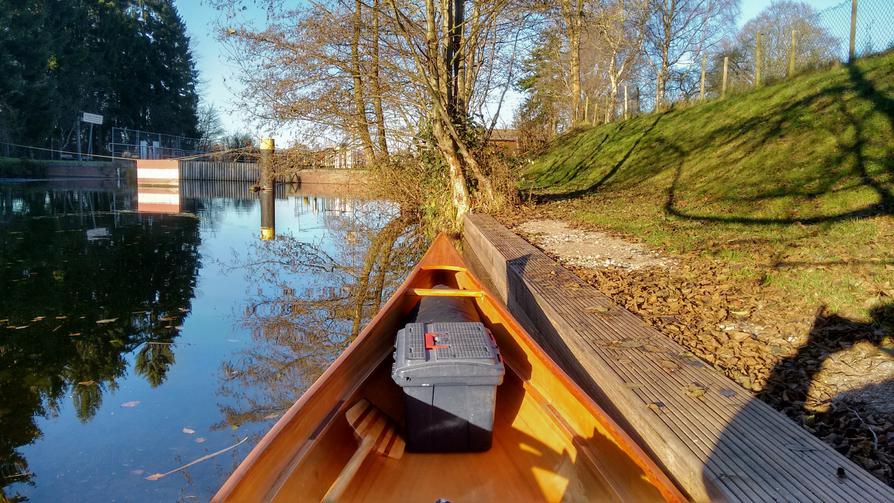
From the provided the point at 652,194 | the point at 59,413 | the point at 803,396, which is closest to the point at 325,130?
the point at 652,194

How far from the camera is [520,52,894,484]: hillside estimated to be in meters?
3.76

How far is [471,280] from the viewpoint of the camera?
19.0 feet

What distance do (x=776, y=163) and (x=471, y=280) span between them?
819 cm

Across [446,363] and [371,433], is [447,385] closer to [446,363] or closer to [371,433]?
[446,363]

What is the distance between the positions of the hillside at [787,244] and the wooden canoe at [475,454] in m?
1.28

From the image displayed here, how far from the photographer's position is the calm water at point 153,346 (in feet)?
12.5

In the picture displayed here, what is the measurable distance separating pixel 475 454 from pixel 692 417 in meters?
1.11

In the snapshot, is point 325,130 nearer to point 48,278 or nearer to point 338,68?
point 338,68

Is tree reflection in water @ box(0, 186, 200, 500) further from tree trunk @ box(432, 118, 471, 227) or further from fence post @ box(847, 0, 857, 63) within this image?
fence post @ box(847, 0, 857, 63)

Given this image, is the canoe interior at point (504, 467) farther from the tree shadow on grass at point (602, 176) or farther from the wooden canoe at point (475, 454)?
the tree shadow on grass at point (602, 176)

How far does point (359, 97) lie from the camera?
1544 centimetres

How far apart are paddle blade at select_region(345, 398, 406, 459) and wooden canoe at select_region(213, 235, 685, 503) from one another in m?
0.04

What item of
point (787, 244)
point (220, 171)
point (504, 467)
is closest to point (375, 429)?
point (504, 467)

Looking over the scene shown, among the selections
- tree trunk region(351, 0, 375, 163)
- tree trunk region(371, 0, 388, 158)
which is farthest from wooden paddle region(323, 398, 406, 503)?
tree trunk region(371, 0, 388, 158)
